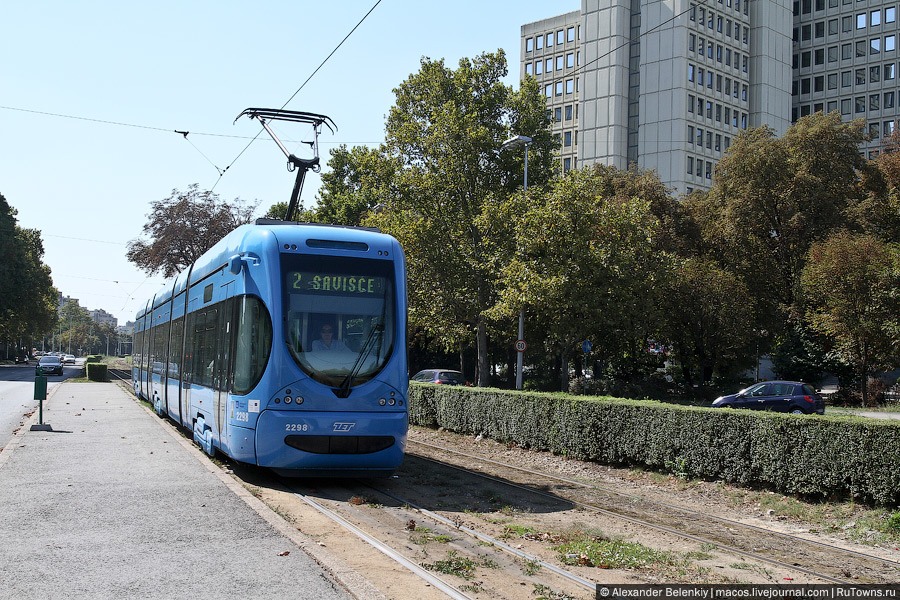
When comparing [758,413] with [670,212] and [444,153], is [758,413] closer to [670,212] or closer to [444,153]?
[444,153]

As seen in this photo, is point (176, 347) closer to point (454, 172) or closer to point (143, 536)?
point (143, 536)

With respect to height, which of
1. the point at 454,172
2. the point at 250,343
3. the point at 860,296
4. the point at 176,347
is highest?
the point at 454,172

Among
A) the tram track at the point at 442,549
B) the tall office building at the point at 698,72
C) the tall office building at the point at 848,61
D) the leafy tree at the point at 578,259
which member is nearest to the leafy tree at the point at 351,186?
the leafy tree at the point at 578,259

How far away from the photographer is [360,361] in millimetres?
A: 11773

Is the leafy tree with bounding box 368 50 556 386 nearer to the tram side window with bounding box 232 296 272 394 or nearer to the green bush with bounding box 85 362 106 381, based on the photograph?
the tram side window with bounding box 232 296 272 394

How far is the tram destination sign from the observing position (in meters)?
11.8

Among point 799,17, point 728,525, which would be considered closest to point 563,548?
point 728,525

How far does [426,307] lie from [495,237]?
415cm

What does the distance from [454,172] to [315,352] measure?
20.1m

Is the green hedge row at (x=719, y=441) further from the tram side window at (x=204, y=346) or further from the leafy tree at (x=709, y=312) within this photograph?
the leafy tree at (x=709, y=312)

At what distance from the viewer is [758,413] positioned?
1276cm

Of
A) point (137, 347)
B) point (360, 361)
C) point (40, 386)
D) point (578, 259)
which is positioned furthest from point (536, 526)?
point (137, 347)

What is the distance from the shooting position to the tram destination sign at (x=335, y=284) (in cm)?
1175

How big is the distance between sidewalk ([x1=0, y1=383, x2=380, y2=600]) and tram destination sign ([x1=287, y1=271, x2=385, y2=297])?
2800 mm
